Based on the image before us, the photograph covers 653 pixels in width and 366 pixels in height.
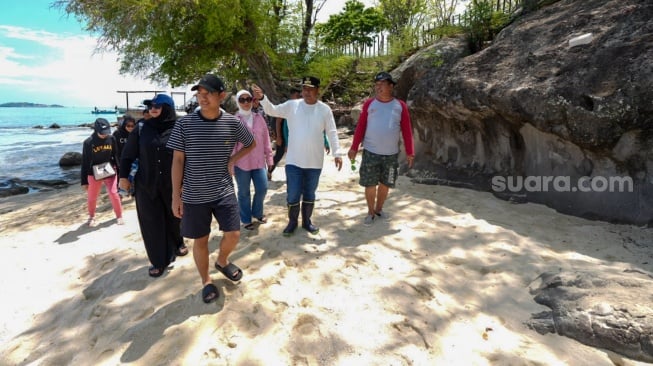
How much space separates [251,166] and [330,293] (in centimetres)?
186

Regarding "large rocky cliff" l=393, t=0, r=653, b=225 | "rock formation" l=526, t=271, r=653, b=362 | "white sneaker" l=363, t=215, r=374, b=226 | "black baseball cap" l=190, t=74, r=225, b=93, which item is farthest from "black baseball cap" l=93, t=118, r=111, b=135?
"rock formation" l=526, t=271, r=653, b=362

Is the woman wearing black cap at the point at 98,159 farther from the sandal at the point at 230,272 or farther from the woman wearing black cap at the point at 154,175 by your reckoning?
the sandal at the point at 230,272

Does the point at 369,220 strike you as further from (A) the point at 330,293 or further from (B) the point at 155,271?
(B) the point at 155,271

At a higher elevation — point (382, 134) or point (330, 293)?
point (382, 134)

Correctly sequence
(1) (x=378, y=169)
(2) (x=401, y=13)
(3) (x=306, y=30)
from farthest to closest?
(2) (x=401, y=13)
(3) (x=306, y=30)
(1) (x=378, y=169)

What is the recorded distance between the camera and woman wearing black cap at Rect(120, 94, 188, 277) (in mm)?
3171

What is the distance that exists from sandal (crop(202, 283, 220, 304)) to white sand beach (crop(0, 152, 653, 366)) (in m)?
0.05

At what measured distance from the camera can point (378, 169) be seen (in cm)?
430

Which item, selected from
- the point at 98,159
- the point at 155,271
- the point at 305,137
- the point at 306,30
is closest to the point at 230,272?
the point at 155,271

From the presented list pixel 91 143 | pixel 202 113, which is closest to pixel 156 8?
pixel 91 143

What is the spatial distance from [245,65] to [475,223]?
9.71 metres

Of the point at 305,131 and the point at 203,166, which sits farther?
the point at 305,131

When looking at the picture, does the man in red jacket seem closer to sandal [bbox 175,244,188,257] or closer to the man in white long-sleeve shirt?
the man in white long-sleeve shirt

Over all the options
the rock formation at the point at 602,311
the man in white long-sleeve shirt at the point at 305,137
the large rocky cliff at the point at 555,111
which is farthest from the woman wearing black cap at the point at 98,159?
the rock formation at the point at 602,311
